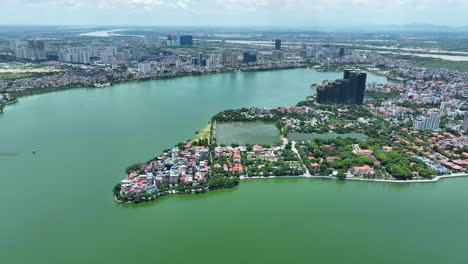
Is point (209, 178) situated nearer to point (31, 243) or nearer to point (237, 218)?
point (237, 218)

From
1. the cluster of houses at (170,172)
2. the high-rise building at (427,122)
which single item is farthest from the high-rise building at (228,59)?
the cluster of houses at (170,172)

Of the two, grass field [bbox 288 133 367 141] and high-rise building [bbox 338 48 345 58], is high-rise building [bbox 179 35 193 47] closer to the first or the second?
high-rise building [bbox 338 48 345 58]

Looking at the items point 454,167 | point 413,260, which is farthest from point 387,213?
A: point 454,167

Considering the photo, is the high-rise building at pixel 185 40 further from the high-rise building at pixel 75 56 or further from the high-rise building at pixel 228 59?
the high-rise building at pixel 75 56

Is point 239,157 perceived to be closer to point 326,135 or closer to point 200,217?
point 200,217

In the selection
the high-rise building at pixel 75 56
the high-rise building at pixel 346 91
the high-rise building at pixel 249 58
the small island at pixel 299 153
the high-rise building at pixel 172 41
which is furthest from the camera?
the high-rise building at pixel 172 41

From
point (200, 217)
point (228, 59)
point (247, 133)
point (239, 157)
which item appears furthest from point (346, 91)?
point (228, 59)
